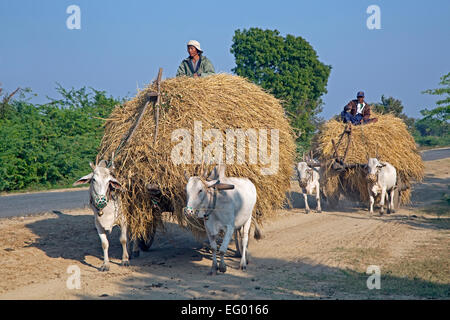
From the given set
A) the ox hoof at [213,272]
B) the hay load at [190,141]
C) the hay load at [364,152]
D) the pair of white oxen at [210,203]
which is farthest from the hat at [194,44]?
the hay load at [364,152]

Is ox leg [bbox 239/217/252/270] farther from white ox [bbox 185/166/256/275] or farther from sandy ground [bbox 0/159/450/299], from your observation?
sandy ground [bbox 0/159/450/299]

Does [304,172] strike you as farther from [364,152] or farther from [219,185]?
[219,185]

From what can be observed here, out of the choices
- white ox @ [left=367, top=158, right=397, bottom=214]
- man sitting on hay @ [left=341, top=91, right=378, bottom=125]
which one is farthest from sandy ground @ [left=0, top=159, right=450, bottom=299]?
man sitting on hay @ [left=341, top=91, right=378, bottom=125]

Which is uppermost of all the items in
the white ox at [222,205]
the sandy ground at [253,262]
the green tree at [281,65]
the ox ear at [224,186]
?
the green tree at [281,65]

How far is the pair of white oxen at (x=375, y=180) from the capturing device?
43.3ft

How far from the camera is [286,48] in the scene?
33219 millimetres

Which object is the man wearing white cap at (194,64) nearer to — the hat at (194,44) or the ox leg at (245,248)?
the hat at (194,44)

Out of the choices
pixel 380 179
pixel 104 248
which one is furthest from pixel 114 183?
pixel 380 179

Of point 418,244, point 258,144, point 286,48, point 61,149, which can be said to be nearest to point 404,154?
point 418,244

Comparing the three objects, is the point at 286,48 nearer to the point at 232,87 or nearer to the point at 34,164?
the point at 34,164

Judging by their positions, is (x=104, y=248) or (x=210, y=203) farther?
(x=104, y=248)

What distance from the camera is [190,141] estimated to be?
25.0 feet

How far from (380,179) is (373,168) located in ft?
1.60

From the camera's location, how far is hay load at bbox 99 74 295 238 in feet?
25.1
